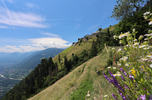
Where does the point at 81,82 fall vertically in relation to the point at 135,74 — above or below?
below

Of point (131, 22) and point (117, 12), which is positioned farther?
point (117, 12)

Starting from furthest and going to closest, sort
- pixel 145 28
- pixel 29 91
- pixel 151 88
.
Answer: pixel 29 91 < pixel 145 28 < pixel 151 88

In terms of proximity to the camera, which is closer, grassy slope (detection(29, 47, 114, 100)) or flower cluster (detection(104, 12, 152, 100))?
flower cluster (detection(104, 12, 152, 100))

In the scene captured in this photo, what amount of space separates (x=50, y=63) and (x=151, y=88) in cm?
9194

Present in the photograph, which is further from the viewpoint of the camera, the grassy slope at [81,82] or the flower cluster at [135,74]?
the grassy slope at [81,82]

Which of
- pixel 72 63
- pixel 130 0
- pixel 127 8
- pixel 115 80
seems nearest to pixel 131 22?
pixel 127 8

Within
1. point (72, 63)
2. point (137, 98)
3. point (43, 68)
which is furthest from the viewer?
point (43, 68)

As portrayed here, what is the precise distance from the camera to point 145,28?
1337 cm

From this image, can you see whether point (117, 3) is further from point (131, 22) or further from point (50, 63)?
point (50, 63)

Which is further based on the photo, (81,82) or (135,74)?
(81,82)

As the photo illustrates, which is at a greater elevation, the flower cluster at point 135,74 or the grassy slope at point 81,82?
the flower cluster at point 135,74

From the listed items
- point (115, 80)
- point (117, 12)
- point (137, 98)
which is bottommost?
point (137, 98)

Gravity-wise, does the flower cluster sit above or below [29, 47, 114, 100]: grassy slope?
above

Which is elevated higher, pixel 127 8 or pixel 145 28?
pixel 127 8
